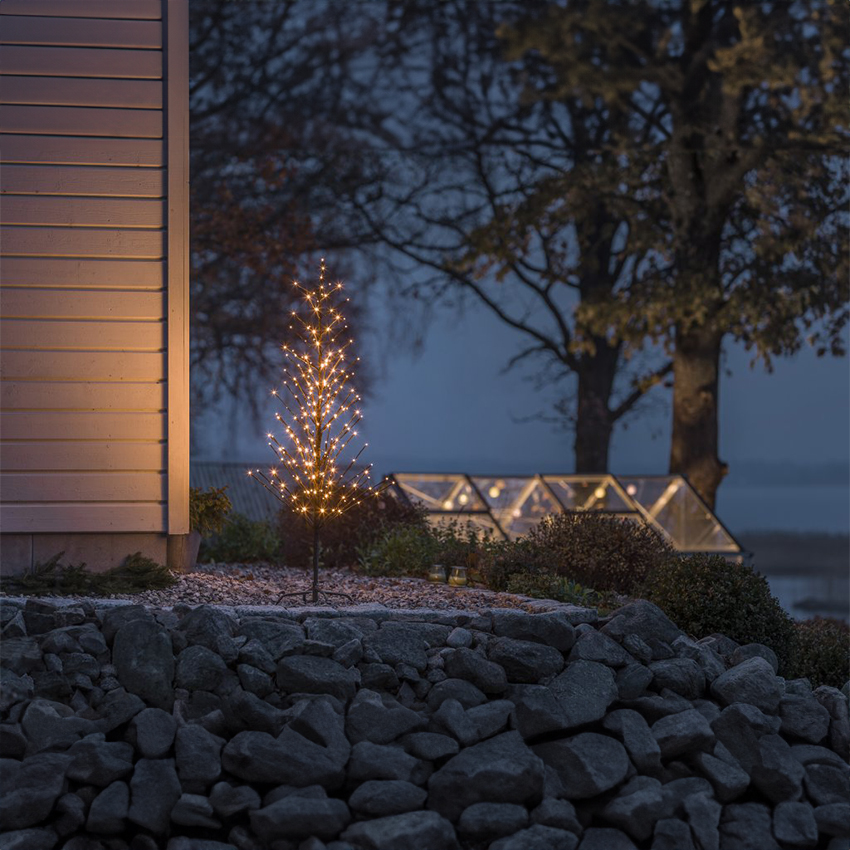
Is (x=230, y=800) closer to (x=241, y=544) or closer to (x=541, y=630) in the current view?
(x=541, y=630)

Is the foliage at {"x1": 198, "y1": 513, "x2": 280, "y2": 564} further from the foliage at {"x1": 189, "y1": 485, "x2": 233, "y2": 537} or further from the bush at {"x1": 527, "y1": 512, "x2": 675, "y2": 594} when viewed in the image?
the bush at {"x1": 527, "y1": 512, "x2": 675, "y2": 594}

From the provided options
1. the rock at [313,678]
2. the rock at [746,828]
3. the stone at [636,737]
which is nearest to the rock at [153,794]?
the rock at [313,678]

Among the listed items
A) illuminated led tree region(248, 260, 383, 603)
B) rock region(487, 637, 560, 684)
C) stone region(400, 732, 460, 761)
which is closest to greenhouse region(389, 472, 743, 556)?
illuminated led tree region(248, 260, 383, 603)

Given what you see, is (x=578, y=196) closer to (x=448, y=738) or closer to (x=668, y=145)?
(x=668, y=145)

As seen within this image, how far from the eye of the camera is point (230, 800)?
15.5 feet

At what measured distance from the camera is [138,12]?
6.71m

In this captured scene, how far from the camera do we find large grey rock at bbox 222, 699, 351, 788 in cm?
480

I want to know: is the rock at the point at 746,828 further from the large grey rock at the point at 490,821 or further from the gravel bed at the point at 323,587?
the gravel bed at the point at 323,587

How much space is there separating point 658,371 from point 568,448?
1.59 meters

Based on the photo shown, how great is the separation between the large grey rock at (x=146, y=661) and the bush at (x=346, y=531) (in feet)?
9.53

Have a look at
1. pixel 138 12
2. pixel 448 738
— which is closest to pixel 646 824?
pixel 448 738

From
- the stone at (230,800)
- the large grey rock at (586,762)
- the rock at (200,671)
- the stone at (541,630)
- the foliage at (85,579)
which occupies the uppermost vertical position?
the foliage at (85,579)

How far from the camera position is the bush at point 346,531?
8.16 m

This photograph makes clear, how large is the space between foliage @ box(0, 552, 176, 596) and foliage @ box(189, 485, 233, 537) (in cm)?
75
